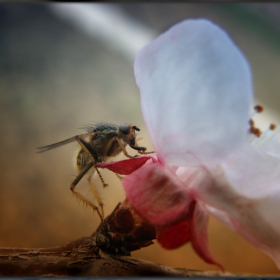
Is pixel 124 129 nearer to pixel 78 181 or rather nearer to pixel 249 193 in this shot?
pixel 78 181

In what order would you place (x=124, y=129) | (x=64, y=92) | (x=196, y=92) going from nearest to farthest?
1. (x=196, y=92)
2. (x=124, y=129)
3. (x=64, y=92)

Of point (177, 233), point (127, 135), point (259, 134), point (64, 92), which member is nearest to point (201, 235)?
point (177, 233)

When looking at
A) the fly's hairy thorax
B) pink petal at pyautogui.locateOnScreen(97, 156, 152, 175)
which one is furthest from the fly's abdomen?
pink petal at pyautogui.locateOnScreen(97, 156, 152, 175)

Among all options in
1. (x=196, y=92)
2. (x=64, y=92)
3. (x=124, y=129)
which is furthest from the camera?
(x=64, y=92)

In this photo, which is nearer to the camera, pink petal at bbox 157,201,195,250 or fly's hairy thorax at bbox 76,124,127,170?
pink petal at bbox 157,201,195,250

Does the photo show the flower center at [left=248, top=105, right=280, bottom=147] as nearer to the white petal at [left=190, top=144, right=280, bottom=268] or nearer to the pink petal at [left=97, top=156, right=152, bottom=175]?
the white petal at [left=190, top=144, right=280, bottom=268]

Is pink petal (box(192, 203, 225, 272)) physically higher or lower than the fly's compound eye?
lower

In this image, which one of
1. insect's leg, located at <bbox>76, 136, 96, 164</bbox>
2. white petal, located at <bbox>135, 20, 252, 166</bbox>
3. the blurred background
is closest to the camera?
white petal, located at <bbox>135, 20, 252, 166</bbox>

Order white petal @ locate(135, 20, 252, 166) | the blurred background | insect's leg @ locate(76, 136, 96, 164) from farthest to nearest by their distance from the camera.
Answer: the blurred background, insect's leg @ locate(76, 136, 96, 164), white petal @ locate(135, 20, 252, 166)
